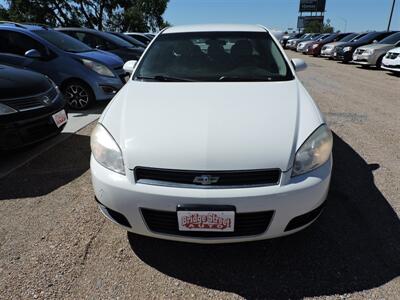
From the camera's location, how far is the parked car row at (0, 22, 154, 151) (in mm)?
3404

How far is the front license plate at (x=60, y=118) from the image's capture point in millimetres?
3858

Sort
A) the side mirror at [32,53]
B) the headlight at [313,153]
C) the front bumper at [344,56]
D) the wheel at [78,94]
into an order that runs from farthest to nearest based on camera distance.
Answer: the front bumper at [344,56] < the wheel at [78,94] < the side mirror at [32,53] < the headlight at [313,153]

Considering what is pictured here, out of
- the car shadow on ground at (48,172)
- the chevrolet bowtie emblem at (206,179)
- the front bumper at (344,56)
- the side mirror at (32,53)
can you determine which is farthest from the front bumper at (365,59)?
the chevrolet bowtie emblem at (206,179)

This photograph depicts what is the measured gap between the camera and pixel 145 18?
37.7 m

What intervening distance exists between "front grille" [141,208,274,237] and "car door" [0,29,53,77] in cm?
485

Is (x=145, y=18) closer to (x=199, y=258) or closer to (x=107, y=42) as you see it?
(x=107, y=42)

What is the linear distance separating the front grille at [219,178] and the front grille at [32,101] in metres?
2.22

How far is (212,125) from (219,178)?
398mm

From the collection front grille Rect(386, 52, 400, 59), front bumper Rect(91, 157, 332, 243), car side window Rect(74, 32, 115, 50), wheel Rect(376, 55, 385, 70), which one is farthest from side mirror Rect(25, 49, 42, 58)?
wheel Rect(376, 55, 385, 70)

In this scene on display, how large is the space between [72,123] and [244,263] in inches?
157

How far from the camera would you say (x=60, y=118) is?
3971 mm

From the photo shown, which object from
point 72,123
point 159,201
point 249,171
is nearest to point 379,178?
point 249,171

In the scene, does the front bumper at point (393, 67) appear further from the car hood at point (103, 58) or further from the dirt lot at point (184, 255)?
the dirt lot at point (184, 255)

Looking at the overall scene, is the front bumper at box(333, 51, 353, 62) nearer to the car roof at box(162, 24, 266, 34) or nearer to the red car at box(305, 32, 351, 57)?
the red car at box(305, 32, 351, 57)
